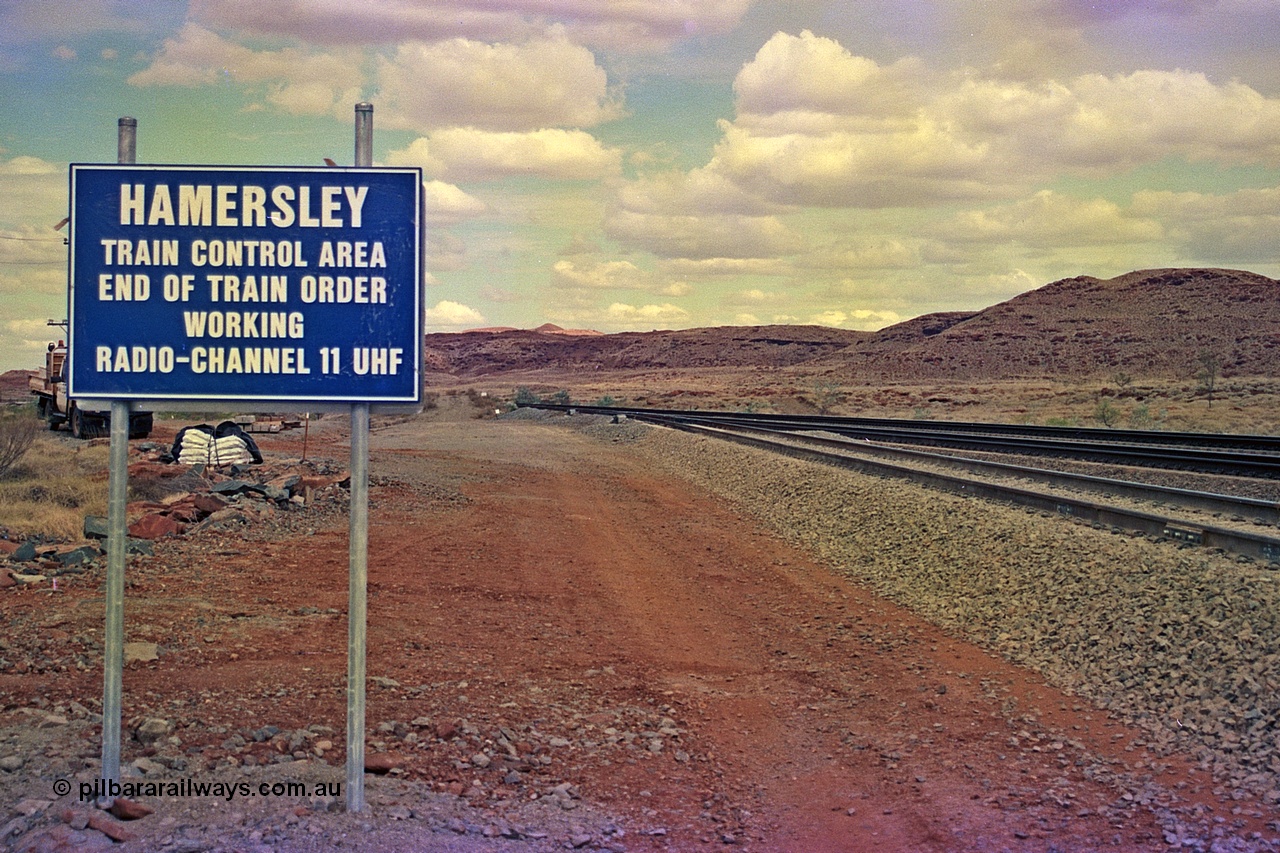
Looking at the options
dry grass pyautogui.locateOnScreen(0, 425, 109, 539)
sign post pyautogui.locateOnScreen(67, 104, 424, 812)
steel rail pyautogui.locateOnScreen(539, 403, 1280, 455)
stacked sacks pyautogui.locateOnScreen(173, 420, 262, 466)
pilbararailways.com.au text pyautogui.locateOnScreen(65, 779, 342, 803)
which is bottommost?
pilbararailways.com.au text pyautogui.locateOnScreen(65, 779, 342, 803)

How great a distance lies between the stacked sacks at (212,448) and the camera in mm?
21688

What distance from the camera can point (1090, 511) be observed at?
12.8 m

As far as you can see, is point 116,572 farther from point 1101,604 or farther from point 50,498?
point 50,498

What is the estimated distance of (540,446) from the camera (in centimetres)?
3388

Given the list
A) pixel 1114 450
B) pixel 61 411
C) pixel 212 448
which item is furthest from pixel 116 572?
pixel 61 411

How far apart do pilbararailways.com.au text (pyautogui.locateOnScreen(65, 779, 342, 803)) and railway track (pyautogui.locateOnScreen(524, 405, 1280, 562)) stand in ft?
26.5

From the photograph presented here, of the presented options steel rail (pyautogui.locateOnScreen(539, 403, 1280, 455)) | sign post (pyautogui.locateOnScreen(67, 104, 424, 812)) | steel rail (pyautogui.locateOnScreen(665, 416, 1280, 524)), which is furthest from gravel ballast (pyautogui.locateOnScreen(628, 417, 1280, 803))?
steel rail (pyautogui.locateOnScreen(539, 403, 1280, 455))

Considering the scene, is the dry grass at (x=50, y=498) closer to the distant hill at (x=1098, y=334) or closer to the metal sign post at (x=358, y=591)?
the metal sign post at (x=358, y=591)

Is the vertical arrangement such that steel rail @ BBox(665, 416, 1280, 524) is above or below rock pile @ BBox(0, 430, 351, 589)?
above

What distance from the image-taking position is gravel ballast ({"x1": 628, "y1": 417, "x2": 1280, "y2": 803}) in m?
6.57

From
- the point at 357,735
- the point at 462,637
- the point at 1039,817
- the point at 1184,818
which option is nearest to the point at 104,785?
the point at 357,735

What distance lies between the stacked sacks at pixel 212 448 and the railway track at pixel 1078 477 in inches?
448

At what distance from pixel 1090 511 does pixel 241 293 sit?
1040cm

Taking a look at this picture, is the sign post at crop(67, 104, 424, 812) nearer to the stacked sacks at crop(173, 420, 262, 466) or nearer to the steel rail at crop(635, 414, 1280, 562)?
the steel rail at crop(635, 414, 1280, 562)
